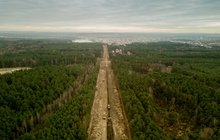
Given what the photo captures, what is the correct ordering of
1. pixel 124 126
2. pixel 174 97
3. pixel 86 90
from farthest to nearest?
pixel 86 90 < pixel 174 97 < pixel 124 126

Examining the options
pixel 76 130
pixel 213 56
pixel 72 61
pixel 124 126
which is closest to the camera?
pixel 76 130

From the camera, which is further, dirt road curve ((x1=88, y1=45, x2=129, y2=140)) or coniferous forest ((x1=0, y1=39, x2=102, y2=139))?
dirt road curve ((x1=88, y1=45, x2=129, y2=140))

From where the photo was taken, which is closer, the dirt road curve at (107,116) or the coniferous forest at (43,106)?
the coniferous forest at (43,106)

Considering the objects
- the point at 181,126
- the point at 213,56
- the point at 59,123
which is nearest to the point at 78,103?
the point at 59,123

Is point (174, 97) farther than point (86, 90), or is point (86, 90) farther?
point (86, 90)

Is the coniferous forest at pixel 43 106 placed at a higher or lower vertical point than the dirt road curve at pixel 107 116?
higher

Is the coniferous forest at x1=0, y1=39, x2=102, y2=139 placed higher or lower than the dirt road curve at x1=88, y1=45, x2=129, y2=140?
higher

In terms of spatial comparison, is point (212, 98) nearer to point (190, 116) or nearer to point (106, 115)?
point (190, 116)

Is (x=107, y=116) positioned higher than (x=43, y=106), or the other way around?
(x=43, y=106)
